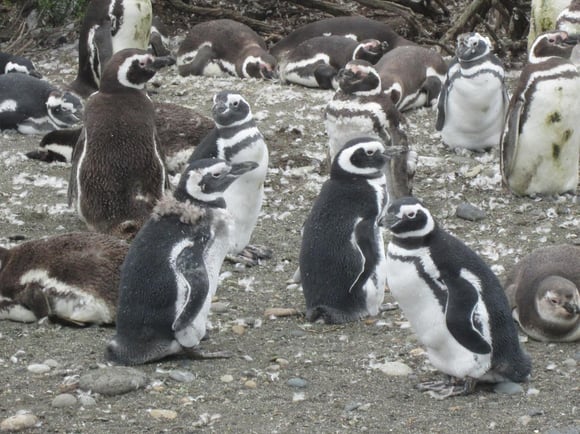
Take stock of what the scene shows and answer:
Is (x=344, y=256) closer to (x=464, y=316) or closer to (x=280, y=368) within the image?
(x=280, y=368)

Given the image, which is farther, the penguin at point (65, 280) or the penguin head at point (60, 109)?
the penguin head at point (60, 109)

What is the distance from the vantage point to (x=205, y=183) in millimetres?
4871

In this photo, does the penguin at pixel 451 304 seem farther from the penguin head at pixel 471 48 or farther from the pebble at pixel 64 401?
the penguin head at pixel 471 48

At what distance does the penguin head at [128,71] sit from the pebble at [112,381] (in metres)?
2.49

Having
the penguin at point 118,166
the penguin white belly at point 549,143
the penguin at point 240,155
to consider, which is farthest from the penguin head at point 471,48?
the penguin at point 118,166

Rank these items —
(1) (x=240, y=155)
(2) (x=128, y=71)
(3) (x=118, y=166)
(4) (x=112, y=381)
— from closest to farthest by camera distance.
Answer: (4) (x=112, y=381), (1) (x=240, y=155), (3) (x=118, y=166), (2) (x=128, y=71)

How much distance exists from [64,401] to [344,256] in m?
1.57

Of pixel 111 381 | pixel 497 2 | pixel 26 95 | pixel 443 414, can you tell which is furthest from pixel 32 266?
pixel 497 2

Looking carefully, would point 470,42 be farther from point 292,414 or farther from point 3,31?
point 3,31

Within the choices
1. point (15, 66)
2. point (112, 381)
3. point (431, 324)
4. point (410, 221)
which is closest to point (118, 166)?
Result: point (112, 381)

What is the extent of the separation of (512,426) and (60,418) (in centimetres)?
160

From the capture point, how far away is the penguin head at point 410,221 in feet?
14.6

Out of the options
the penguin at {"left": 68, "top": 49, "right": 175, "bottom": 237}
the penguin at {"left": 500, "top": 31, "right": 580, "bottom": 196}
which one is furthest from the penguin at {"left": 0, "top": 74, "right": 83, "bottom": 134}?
the penguin at {"left": 500, "top": 31, "right": 580, "bottom": 196}

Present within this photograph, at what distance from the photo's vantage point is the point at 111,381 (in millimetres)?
4414
